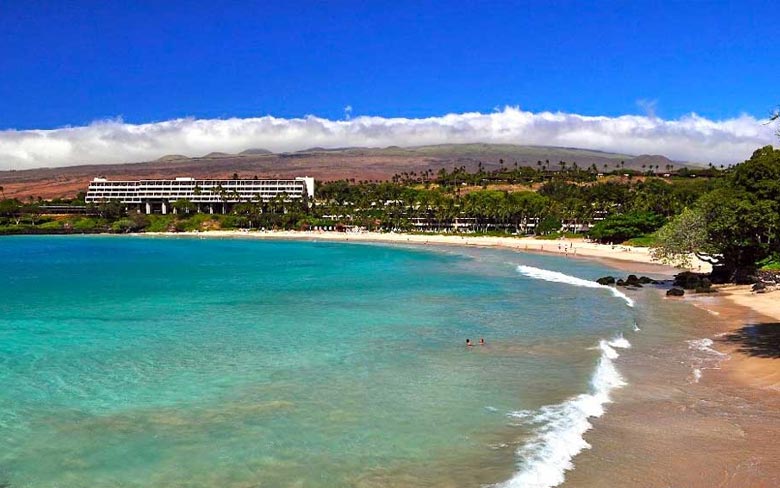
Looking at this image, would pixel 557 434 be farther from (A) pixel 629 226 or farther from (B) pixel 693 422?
(A) pixel 629 226

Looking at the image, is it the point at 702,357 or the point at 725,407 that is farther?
the point at 702,357

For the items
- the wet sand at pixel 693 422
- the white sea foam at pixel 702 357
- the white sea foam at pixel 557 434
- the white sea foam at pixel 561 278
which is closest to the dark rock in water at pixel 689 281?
the white sea foam at pixel 561 278

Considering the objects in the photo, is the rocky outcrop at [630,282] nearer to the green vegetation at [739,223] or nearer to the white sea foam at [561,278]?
the white sea foam at [561,278]

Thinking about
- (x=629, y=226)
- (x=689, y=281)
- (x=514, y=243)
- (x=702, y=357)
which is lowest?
(x=514, y=243)

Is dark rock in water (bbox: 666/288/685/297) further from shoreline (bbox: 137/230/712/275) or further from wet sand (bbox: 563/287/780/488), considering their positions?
wet sand (bbox: 563/287/780/488)

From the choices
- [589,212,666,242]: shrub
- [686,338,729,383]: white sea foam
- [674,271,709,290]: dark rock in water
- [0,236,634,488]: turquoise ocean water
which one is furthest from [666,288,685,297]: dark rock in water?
[589,212,666,242]: shrub

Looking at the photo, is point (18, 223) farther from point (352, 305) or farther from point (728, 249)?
point (728, 249)

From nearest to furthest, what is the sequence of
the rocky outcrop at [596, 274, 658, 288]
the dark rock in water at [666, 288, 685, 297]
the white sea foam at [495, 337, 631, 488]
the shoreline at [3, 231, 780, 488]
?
1. the white sea foam at [495, 337, 631, 488]
2. the shoreline at [3, 231, 780, 488]
3. the dark rock in water at [666, 288, 685, 297]
4. the rocky outcrop at [596, 274, 658, 288]

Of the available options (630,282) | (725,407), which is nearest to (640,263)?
(630,282)
